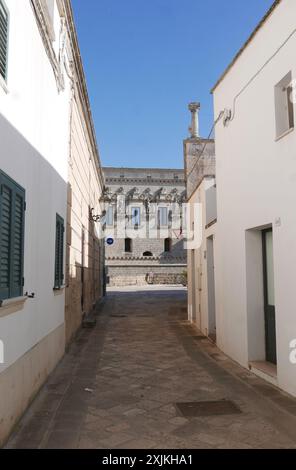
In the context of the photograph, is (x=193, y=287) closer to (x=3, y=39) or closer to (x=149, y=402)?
(x=149, y=402)

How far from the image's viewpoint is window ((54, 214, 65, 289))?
7391 millimetres

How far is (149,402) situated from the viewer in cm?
538

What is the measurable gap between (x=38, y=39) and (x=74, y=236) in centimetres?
506

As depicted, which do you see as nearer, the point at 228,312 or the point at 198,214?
the point at 228,312

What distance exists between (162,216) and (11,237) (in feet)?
139

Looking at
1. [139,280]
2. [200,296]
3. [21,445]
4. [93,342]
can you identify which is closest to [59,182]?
[93,342]

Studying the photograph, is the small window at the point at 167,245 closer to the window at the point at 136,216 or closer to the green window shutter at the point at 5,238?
the window at the point at 136,216

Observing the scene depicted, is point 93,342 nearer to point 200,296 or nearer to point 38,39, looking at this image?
point 200,296

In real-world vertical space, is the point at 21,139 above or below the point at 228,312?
above

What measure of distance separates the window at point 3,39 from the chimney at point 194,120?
10.9 meters

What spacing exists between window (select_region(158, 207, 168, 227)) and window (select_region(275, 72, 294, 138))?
39.9 metres

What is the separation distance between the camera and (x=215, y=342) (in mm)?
9352

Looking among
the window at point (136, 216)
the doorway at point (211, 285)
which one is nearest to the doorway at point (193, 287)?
the doorway at point (211, 285)

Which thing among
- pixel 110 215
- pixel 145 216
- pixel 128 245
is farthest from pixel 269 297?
pixel 145 216
